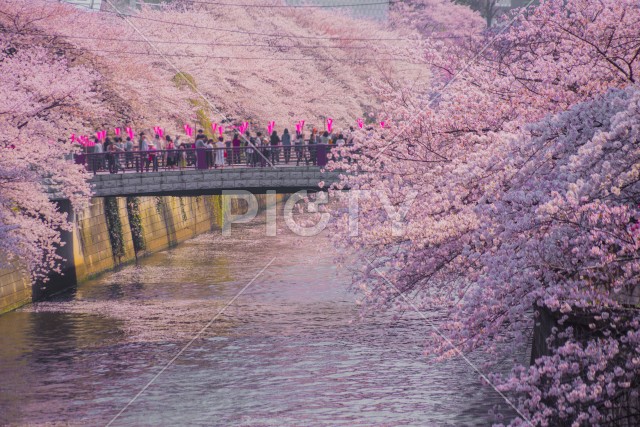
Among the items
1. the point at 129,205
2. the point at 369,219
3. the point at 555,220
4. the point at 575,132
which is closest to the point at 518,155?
the point at 575,132

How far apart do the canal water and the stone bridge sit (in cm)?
346

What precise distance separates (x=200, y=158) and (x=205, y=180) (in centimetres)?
89

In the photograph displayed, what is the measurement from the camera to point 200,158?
37.9 meters

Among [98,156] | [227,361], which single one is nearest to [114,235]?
[98,156]

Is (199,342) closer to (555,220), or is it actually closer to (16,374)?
(16,374)

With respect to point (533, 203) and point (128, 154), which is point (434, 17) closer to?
point (128, 154)

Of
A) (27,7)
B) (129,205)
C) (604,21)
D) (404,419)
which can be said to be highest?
(27,7)

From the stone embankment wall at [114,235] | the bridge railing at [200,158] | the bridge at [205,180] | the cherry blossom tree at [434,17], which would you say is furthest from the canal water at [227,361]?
the cherry blossom tree at [434,17]

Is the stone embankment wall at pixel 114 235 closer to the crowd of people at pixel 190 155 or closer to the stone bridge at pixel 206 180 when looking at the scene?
the stone bridge at pixel 206 180

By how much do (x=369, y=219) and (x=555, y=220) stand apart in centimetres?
Answer: 987

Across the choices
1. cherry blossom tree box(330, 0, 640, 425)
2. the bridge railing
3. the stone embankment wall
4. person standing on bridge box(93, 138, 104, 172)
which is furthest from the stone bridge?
cherry blossom tree box(330, 0, 640, 425)

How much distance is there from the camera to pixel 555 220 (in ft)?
38.8

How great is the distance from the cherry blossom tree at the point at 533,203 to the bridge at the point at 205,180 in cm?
1290

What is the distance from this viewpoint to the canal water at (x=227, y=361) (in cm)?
2106
